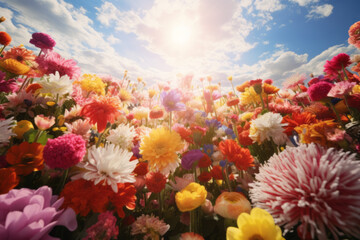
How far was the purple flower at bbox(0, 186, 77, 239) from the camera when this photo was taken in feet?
1.06

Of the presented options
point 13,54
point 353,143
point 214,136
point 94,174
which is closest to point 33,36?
point 13,54

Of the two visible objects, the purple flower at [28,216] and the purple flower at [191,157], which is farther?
the purple flower at [191,157]

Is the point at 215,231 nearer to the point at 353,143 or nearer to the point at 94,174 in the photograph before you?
the point at 94,174

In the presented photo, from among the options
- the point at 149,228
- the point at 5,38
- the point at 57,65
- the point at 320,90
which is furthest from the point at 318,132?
the point at 5,38

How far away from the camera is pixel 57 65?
126cm

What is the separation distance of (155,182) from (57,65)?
4.39 ft

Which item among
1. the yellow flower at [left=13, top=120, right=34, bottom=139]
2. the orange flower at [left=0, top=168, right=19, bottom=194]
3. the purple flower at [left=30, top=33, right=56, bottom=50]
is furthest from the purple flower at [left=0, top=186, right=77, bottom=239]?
the purple flower at [left=30, top=33, right=56, bottom=50]

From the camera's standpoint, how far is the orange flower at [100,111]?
75cm

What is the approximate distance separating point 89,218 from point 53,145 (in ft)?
0.93

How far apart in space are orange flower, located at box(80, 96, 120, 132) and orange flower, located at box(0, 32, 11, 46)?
5.82 ft

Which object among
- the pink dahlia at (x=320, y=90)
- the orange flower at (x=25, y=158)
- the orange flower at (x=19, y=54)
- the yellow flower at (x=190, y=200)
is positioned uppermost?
the pink dahlia at (x=320, y=90)

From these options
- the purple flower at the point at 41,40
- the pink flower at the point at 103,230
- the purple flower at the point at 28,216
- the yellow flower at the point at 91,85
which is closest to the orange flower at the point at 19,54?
the purple flower at the point at 41,40

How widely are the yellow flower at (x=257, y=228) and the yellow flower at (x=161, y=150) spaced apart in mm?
414

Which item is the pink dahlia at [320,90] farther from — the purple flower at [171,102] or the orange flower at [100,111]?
the orange flower at [100,111]
